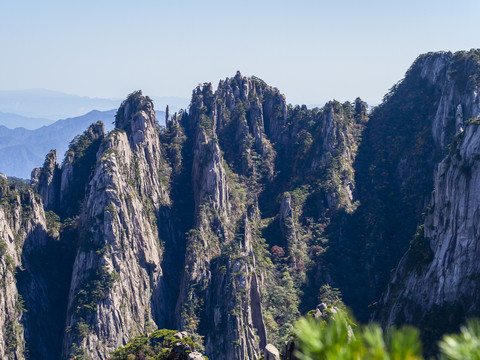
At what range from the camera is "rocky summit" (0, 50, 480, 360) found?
4712cm

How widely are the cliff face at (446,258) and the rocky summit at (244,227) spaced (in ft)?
0.53

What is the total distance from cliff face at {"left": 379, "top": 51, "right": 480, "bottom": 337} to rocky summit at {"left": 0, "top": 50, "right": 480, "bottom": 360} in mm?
160

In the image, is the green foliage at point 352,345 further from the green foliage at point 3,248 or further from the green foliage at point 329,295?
the green foliage at point 3,248

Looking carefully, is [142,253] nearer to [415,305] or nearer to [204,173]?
[204,173]

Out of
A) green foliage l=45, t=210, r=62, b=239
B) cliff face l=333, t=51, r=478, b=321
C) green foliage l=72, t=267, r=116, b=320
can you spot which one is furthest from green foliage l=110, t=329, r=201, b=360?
green foliage l=45, t=210, r=62, b=239

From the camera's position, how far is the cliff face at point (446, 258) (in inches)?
1599

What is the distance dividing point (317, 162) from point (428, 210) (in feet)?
116

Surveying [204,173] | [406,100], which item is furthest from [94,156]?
[406,100]

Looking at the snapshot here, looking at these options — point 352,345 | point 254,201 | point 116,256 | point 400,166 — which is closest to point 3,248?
point 116,256

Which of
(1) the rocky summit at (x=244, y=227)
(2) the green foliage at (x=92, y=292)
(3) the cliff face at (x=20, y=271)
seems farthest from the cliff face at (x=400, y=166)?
(3) the cliff face at (x=20, y=271)

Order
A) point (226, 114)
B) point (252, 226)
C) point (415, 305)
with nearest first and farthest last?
1. point (415, 305)
2. point (252, 226)
3. point (226, 114)

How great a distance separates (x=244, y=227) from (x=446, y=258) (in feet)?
96.8

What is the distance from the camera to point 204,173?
78500 millimetres

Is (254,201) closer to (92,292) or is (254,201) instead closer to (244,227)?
(244,227)
